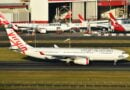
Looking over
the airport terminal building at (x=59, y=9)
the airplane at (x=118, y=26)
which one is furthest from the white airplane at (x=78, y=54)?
the airport terminal building at (x=59, y=9)

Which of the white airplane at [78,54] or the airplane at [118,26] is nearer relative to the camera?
the white airplane at [78,54]

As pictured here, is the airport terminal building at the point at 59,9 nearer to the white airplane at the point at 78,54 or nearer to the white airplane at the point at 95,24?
the white airplane at the point at 95,24

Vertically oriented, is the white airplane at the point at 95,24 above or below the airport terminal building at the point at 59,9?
below

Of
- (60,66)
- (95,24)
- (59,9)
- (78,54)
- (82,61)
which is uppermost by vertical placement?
(59,9)

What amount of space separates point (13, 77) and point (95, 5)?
330 feet

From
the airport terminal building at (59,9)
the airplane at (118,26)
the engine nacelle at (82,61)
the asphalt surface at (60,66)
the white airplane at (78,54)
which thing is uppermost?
the airport terminal building at (59,9)

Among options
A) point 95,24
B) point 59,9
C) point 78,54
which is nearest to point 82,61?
point 78,54

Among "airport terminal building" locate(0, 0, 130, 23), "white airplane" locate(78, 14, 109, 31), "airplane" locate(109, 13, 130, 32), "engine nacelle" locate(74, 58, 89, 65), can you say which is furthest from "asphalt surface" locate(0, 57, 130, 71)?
"airport terminal building" locate(0, 0, 130, 23)

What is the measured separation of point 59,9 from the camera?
17950 centimetres

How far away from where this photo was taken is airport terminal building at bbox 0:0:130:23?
6604 inches

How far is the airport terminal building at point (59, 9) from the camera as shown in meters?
168

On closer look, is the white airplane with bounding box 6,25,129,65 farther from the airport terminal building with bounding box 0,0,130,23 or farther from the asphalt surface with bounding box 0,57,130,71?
the airport terminal building with bounding box 0,0,130,23

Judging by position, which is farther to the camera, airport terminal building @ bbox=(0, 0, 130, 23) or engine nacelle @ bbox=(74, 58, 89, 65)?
airport terminal building @ bbox=(0, 0, 130, 23)

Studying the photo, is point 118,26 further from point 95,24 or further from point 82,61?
point 82,61
